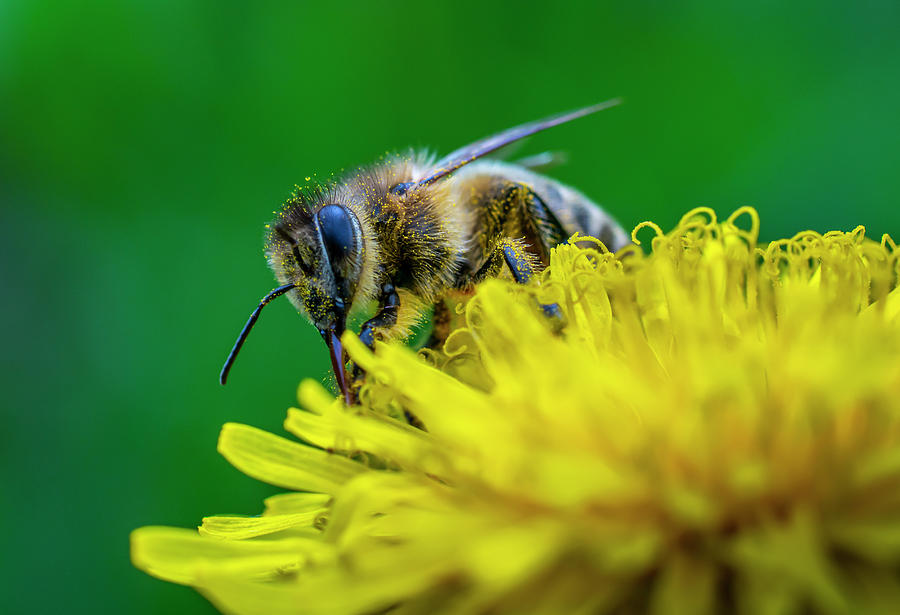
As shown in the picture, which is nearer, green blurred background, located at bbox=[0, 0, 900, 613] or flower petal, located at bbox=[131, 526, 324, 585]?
flower petal, located at bbox=[131, 526, 324, 585]

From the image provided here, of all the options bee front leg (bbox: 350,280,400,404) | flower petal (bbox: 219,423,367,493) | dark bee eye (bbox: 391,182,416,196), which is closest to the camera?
flower petal (bbox: 219,423,367,493)

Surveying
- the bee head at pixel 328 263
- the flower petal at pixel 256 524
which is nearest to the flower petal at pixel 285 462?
the flower petal at pixel 256 524

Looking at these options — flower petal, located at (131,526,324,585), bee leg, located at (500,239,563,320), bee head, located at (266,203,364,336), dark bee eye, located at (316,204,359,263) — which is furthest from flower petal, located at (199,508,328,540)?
bee leg, located at (500,239,563,320)

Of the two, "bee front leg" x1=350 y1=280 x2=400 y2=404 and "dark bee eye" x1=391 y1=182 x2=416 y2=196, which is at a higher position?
"dark bee eye" x1=391 y1=182 x2=416 y2=196

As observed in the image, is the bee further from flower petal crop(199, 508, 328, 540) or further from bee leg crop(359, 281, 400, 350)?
flower petal crop(199, 508, 328, 540)

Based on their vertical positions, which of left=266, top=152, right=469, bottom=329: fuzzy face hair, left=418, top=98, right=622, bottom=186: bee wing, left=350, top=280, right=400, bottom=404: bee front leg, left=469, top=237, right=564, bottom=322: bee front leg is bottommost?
left=350, top=280, right=400, bottom=404: bee front leg

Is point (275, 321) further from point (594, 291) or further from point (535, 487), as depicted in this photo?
point (535, 487)

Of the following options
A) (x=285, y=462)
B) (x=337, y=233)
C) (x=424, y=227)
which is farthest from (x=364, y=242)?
(x=285, y=462)

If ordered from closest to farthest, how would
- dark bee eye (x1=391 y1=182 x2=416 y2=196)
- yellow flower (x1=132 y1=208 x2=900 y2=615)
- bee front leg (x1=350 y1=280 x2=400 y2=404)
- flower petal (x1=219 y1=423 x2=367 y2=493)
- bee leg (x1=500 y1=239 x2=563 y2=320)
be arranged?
yellow flower (x1=132 y1=208 x2=900 y2=615), flower petal (x1=219 y1=423 x2=367 y2=493), bee front leg (x1=350 y1=280 x2=400 y2=404), bee leg (x1=500 y1=239 x2=563 y2=320), dark bee eye (x1=391 y1=182 x2=416 y2=196)
